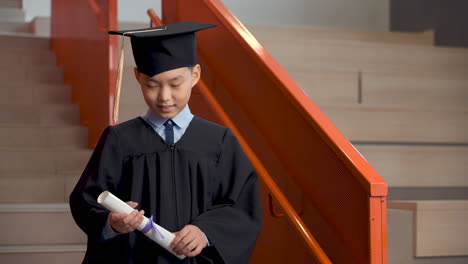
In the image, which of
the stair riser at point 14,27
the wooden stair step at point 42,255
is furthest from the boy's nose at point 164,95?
the stair riser at point 14,27

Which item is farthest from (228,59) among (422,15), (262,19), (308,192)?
(262,19)

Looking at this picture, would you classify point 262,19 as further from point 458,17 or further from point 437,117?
point 437,117

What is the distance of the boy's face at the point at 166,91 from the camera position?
6.05 feet

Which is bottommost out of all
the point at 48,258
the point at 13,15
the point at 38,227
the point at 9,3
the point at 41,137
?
the point at 48,258

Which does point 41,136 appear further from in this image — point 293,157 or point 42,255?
point 293,157

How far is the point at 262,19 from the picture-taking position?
6801 millimetres

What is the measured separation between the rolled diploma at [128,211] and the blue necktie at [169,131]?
26 centimetres

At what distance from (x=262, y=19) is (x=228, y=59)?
372cm

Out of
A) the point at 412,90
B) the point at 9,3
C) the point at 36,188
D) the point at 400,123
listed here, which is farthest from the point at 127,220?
the point at 9,3

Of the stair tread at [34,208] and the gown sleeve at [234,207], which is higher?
the gown sleeve at [234,207]

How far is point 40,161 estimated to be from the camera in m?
4.05

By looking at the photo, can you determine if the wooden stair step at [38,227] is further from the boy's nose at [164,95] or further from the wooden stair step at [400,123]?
the boy's nose at [164,95]

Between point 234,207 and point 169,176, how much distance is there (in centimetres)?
19

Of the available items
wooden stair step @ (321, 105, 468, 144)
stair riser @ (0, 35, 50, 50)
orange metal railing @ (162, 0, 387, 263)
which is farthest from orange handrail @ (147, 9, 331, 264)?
stair riser @ (0, 35, 50, 50)
